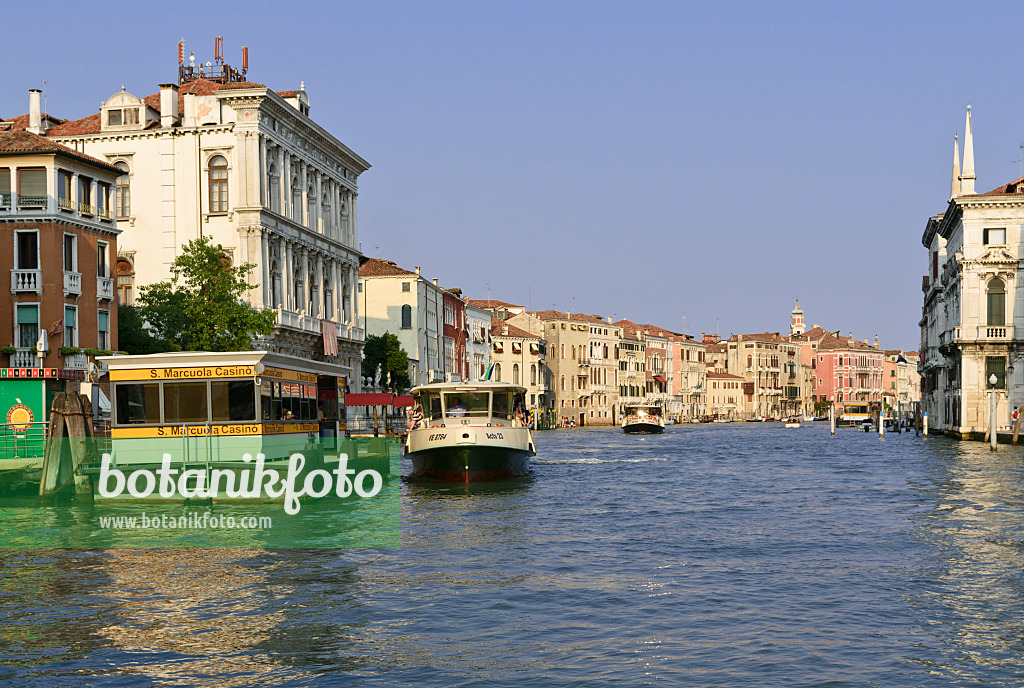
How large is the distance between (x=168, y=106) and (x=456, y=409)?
25.9m

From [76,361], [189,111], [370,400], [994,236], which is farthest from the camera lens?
[994,236]

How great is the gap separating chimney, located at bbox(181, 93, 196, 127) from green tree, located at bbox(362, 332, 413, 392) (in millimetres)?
22351

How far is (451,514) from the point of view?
77.6 feet

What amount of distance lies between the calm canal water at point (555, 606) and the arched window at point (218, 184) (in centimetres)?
2891

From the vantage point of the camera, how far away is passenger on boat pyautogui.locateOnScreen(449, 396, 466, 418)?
30.9 m

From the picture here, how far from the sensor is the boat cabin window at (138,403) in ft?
65.4

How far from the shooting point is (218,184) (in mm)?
48656

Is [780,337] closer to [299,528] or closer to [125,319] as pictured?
[125,319]

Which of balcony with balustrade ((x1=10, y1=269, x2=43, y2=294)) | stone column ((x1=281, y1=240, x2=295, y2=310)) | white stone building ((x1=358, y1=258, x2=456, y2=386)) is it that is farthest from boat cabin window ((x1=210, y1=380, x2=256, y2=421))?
white stone building ((x1=358, y1=258, x2=456, y2=386))

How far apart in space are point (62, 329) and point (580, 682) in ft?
91.1

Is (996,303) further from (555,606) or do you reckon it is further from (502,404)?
(555,606)

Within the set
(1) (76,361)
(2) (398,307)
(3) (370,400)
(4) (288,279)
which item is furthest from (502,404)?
(2) (398,307)

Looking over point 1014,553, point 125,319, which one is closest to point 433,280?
point 125,319

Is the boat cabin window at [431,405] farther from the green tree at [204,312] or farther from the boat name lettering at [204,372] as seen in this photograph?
the boat name lettering at [204,372]
